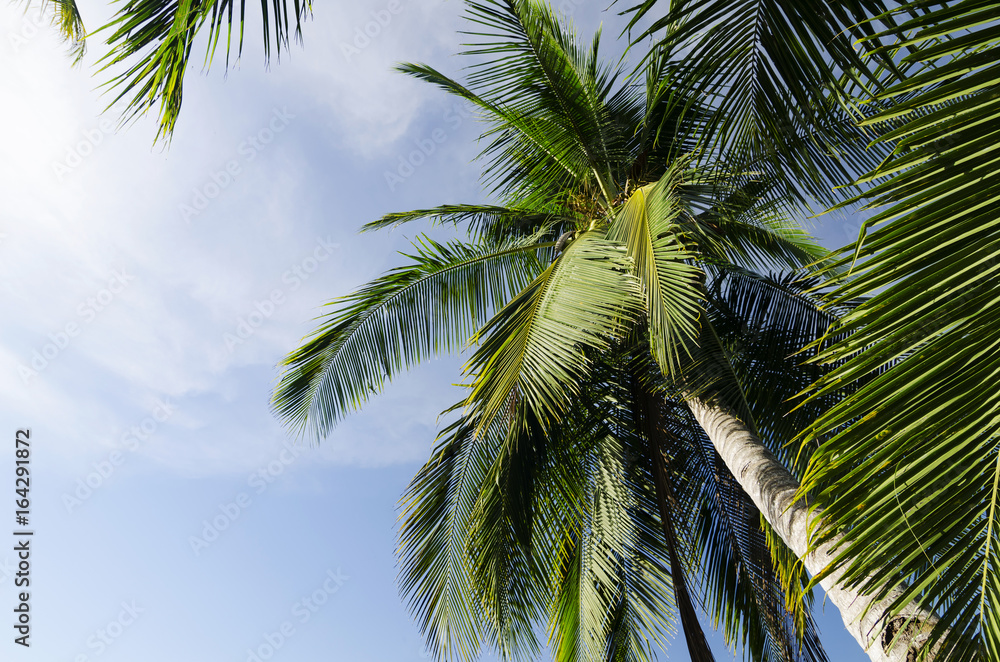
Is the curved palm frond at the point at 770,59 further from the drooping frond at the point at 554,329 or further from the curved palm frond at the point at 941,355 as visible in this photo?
the drooping frond at the point at 554,329

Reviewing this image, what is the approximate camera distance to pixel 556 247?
19.8 ft

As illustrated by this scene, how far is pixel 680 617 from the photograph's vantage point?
18.4 ft

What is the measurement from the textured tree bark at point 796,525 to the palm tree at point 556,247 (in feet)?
0.09

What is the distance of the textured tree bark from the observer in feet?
7.27

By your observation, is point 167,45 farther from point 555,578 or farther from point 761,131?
point 555,578

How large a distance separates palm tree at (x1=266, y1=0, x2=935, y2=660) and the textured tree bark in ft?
0.09

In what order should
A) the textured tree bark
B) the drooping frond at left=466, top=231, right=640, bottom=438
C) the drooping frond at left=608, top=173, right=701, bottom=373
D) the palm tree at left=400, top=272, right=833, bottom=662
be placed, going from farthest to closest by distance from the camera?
the palm tree at left=400, top=272, right=833, bottom=662 < the drooping frond at left=466, top=231, right=640, bottom=438 < the drooping frond at left=608, top=173, right=701, bottom=373 < the textured tree bark

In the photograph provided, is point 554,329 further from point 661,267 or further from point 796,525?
point 796,525

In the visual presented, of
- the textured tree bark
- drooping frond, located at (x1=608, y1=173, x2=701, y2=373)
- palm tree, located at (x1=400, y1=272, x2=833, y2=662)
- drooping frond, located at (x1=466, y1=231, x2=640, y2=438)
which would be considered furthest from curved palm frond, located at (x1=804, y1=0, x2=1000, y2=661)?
palm tree, located at (x1=400, y1=272, x2=833, y2=662)

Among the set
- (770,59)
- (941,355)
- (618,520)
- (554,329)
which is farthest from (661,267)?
(618,520)

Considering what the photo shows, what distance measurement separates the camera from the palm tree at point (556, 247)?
13.8ft

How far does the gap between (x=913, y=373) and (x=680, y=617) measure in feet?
15.9

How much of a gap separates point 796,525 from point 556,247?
3456 millimetres

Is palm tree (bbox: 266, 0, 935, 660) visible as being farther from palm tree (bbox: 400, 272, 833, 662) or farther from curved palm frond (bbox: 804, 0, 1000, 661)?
curved palm frond (bbox: 804, 0, 1000, 661)
